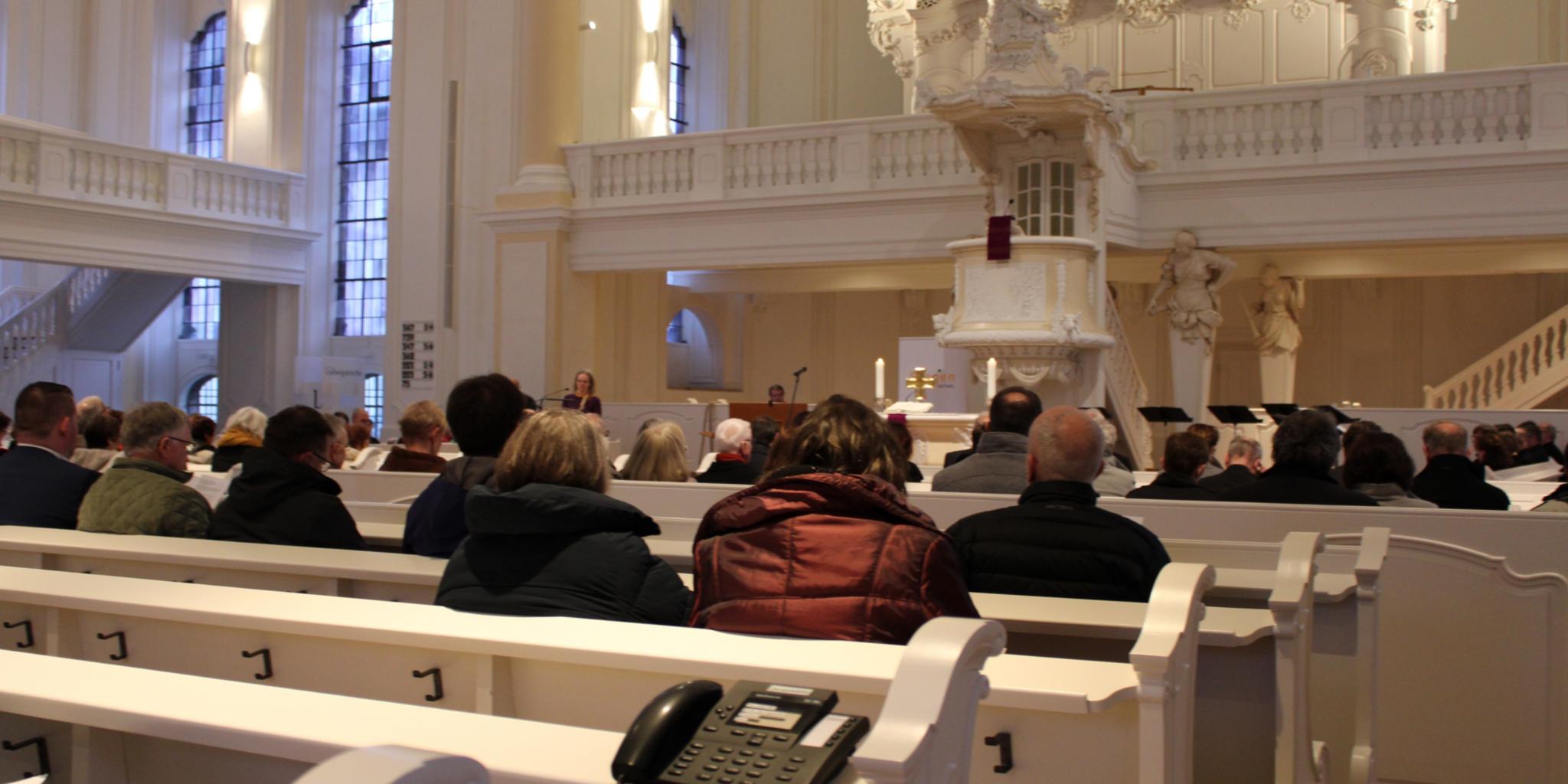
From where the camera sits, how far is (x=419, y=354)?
14766mm

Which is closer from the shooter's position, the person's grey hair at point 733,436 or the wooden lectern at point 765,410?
the person's grey hair at point 733,436

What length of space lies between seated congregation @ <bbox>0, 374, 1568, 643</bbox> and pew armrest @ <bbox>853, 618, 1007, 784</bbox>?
3.11 feet

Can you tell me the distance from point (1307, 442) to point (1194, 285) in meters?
7.02

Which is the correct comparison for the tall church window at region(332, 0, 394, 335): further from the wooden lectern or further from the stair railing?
the wooden lectern

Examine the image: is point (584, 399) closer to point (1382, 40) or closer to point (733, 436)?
point (733, 436)

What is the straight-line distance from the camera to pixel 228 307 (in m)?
18.7

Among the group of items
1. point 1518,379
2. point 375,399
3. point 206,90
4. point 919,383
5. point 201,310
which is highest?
point 206,90

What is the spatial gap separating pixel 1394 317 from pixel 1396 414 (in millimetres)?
5186

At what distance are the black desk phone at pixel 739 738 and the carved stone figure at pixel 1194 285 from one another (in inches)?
417

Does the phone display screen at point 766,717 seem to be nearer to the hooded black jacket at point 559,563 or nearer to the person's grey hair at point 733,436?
the hooded black jacket at point 559,563

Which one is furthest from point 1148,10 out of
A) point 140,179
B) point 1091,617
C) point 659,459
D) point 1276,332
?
point 1091,617

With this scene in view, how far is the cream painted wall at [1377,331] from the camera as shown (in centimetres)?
1459

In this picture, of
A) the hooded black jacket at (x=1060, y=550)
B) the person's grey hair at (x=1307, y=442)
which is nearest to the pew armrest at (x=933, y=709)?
the hooded black jacket at (x=1060, y=550)

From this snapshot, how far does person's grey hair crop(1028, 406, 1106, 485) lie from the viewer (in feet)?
11.3
